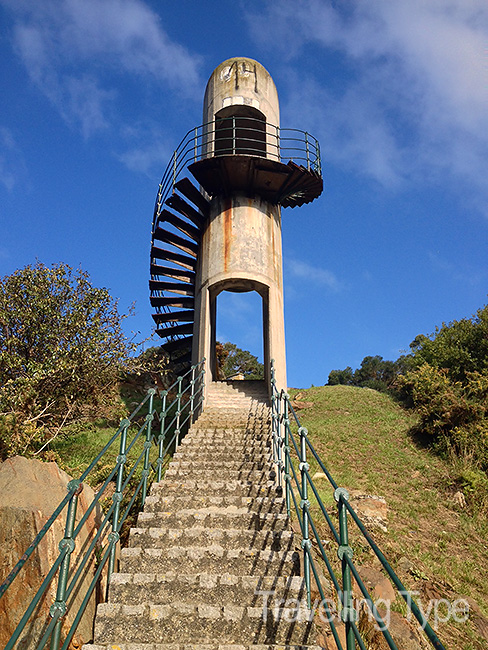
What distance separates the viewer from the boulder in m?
3.34

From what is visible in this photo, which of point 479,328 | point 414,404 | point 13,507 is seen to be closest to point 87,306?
point 13,507

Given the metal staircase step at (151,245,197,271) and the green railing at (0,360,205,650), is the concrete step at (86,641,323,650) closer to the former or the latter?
the green railing at (0,360,205,650)

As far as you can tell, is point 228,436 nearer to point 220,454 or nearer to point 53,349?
point 220,454

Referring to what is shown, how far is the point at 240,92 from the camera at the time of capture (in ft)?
40.0

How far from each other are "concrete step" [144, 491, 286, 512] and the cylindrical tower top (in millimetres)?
10576

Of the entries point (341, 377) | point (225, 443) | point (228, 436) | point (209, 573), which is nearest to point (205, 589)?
point (209, 573)

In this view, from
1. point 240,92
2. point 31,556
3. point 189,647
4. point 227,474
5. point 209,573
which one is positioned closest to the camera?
point 189,647

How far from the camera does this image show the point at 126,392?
45.1 feet

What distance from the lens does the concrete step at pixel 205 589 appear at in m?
3.80

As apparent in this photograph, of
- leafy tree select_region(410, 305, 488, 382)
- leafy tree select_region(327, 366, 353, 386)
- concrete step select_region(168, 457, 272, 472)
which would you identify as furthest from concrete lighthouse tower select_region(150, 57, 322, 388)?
leafy tree select_region(327, 366, 353, 386)

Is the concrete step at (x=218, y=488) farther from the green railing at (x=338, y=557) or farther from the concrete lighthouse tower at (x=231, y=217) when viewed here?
the concrete lighthouse tower at (x=231, y=217)

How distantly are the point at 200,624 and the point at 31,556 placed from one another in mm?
1497

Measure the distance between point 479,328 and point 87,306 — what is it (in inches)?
511

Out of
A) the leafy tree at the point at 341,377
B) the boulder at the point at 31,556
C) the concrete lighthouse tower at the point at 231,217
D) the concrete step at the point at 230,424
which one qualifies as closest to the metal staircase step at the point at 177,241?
the concrete lighthouse tower at the point at 231,217
